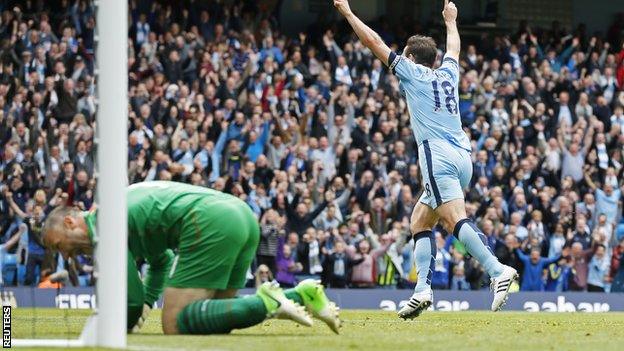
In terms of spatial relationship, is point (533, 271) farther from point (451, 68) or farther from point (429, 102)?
point (429, 102)

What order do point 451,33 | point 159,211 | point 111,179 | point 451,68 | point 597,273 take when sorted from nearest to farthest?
point 111,179, point 159,211, point 451,68, point 451,33, point 597,273

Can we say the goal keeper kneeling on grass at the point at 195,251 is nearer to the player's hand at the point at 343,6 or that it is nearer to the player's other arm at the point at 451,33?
the player's hand at the point at 343,6

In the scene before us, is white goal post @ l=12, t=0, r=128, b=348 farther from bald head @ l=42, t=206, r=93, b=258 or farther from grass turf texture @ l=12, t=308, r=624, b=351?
bald head @ l=42, t=206, r=93, b=258

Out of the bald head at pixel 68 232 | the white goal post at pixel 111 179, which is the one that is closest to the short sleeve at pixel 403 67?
the bald head at pixel 68 232

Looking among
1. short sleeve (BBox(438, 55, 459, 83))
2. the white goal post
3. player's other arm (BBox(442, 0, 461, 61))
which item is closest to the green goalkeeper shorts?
the white goal post

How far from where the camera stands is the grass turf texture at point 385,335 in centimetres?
989

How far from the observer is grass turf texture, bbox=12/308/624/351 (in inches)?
389

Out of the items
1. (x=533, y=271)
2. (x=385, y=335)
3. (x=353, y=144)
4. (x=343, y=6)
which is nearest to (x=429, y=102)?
(x=343, y=6)

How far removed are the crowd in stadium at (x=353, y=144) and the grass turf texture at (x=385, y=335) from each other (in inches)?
427

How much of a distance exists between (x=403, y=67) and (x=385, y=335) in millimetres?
3491

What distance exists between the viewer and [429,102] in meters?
14.0

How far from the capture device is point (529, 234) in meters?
29.2

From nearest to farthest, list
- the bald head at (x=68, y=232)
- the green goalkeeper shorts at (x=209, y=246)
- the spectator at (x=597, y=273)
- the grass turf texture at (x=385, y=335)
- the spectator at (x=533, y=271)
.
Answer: the grass turf texture at (x=385, y=335) < the bald head at (x=68, y=232) < the green goalkeeper shorts at (x=209, y=246) < the spectator at (x=533, y=271) < the spectator at (x=597, y=273)

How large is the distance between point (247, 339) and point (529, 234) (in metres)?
19.4
